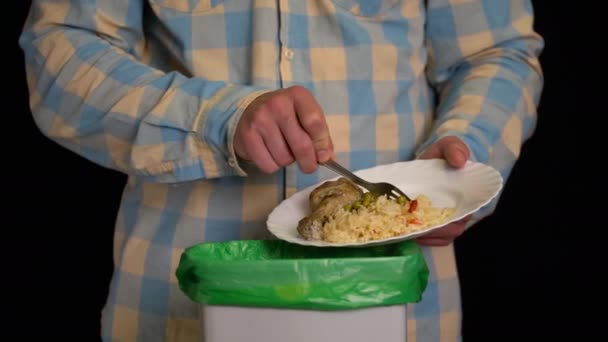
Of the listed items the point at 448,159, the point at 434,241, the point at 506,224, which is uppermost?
the point at 448,159

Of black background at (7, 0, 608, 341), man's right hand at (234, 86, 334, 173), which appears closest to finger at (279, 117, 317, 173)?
man's right hand at (234, 86, 334, 173)

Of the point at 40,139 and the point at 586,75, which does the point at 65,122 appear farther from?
the point at 586,75

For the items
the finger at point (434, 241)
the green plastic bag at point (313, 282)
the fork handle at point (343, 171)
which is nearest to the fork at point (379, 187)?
the fork handle at point (343, 171)

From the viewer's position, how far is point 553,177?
224 cm

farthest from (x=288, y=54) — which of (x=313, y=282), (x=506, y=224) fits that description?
(x=506, y=224)

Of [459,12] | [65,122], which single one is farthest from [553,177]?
[65,122]

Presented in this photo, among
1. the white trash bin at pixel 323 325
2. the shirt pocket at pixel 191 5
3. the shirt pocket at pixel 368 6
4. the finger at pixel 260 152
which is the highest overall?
the shirt pocket at pixel 191 5

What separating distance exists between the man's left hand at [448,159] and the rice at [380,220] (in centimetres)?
9

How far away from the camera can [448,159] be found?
1180 mm

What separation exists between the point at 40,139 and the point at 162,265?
1063mm

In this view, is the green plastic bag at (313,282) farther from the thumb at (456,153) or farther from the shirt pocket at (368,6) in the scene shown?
the shirt pocket at (368,6)

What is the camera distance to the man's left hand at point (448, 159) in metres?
1.17

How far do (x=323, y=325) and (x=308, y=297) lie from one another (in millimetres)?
33

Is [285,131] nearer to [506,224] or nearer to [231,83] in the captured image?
[231,83]
